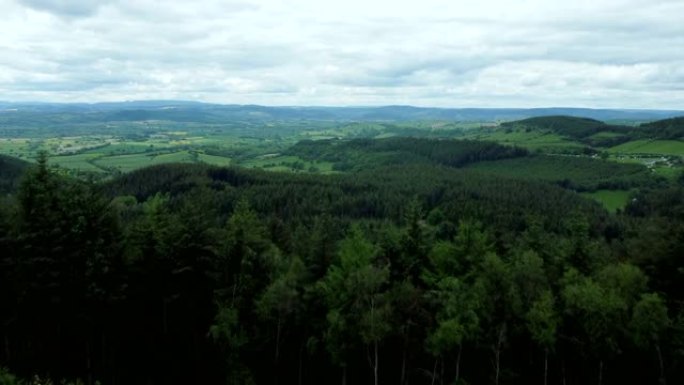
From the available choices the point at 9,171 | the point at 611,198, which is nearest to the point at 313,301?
the point at 611,198

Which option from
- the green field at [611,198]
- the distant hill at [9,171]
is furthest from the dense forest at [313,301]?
the distant hill at [9,171]

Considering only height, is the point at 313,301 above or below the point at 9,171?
above

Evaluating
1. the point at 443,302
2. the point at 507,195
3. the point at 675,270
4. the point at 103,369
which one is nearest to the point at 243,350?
the point at 103,369

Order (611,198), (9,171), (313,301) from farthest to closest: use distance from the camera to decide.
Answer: (9,171), (611,198), (313,301)

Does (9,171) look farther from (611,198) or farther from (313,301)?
(611,198)

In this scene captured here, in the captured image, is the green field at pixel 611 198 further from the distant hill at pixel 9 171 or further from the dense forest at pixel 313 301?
the distant hill at pixel 9 171
